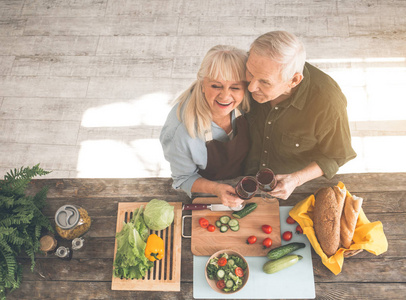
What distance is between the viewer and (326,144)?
199 cm

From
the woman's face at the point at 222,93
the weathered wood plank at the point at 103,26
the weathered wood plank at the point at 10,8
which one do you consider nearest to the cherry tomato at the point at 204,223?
the woman's face at the point at 222,93

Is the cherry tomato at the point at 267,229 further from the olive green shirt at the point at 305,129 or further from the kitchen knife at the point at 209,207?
the olive green shirt at the point at 305,129

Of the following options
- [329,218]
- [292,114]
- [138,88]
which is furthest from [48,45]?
[329,218]

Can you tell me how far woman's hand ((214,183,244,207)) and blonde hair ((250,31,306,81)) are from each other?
75 cm

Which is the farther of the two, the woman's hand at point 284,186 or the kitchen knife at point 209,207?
the kitchen knife at point 209,207

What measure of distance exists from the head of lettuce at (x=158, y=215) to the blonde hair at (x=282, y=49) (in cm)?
103

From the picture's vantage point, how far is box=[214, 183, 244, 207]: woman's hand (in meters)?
1.92

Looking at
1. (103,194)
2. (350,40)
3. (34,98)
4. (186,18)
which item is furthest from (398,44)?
(34,98)

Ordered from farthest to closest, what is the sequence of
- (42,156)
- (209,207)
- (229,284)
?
(42,156)
(209,207)
(229,284)

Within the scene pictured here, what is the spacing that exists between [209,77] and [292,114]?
2.02ft

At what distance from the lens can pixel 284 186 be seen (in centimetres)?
191

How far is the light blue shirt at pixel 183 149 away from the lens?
189 cm

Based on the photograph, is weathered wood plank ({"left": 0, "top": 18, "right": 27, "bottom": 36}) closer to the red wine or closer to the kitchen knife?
the kitchen knife

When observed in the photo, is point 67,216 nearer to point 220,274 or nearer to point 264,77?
point 220,274
